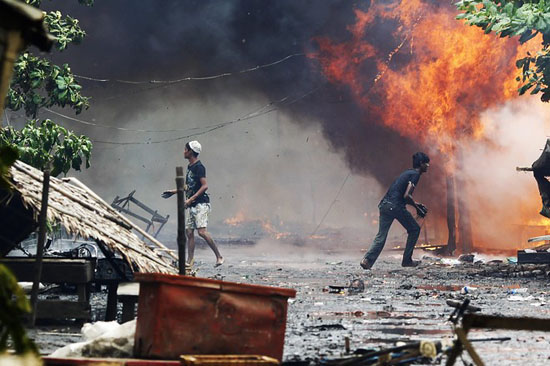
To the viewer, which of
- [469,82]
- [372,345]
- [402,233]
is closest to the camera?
[372,345]

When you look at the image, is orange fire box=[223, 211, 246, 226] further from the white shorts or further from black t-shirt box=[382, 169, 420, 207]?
the white shorts

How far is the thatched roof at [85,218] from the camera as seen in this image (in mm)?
7258

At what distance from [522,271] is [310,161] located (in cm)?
1485

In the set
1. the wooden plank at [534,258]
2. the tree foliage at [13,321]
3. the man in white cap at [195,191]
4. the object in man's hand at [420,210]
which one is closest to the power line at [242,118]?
the object in man's hand at [420,210]

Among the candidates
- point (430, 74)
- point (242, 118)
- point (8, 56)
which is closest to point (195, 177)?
point (8, 56)

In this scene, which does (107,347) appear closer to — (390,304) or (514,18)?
(390,304)

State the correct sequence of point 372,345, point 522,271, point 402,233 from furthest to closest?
point 402,233, point 522,271, point 372,345

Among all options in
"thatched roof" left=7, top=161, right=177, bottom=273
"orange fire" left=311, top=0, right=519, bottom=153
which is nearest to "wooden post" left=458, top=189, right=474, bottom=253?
"orange fire" left=311, top=0, right=519, bottom=153

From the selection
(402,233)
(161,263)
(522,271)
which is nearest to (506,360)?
(161,263)

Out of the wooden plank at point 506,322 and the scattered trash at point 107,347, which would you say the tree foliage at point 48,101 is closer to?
the scattered trash at point 107,347

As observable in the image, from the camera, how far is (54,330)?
25.0 feet

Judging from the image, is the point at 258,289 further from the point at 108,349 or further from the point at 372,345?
the point at 372,345

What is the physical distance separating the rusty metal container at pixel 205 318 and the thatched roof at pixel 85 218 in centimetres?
272

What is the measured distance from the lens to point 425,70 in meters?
24.6
